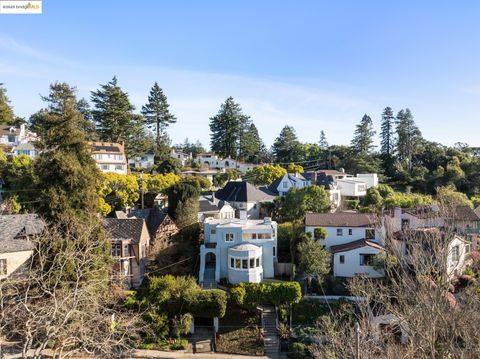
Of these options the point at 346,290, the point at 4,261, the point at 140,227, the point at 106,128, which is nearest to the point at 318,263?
the point at 346,290

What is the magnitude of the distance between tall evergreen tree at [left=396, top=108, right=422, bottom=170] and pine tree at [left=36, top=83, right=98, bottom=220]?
196ft

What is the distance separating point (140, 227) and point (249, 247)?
947 cm

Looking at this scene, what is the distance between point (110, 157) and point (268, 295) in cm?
3618

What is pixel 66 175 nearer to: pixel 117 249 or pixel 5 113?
pixel 117 249

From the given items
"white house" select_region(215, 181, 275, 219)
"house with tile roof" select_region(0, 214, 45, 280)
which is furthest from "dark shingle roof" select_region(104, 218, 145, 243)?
"white house" select_region(215, 181, 275, 219)

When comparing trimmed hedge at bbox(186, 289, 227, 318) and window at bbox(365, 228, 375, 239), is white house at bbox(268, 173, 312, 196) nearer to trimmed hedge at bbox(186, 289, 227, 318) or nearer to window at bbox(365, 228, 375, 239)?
window at bbox(365, 228, 375, 239)

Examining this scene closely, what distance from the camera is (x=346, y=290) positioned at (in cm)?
2667

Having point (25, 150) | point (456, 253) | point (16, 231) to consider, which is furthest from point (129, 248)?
point (25, 150)

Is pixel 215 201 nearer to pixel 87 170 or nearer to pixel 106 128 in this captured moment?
pixel 87 170

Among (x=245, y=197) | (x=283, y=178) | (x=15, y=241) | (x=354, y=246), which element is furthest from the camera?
(x=283, y=178)

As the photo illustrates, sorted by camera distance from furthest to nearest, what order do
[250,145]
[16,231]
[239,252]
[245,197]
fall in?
1. [250,145]
2. [245,197]
3. [239,252]
4. [16,231]

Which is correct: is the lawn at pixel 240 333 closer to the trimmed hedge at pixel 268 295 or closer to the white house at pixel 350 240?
the trimmed hedge at pixel 268 295

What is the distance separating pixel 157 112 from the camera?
71.0m

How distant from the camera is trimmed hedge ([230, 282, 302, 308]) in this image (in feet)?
81.9
